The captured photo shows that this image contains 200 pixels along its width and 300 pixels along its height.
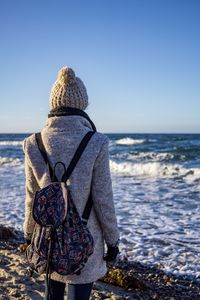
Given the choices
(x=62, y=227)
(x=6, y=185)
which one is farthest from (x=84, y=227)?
(x=6, y=185)

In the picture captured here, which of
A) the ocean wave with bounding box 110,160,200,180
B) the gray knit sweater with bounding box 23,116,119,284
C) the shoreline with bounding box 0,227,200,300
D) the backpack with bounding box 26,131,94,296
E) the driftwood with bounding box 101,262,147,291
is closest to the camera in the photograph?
the backpack with bounding box 26,131,94,296

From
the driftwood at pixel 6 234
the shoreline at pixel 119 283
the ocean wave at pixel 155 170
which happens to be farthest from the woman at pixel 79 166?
the ocean wave at pixel 155 170

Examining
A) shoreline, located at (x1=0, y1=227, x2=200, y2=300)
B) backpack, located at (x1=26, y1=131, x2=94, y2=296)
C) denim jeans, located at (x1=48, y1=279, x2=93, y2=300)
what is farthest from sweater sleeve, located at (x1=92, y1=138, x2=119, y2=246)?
shoreline, located at (x1=0, y1=227, x2=200, y2=300)

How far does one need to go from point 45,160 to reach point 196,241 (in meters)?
5.15

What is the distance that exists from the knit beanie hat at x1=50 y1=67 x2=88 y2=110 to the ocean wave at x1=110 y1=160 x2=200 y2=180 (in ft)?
48.7

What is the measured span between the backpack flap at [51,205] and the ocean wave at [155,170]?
1505 cm

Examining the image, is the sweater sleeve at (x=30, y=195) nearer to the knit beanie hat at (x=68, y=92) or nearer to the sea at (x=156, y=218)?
the knit beanie hat at (x=68, y=92)

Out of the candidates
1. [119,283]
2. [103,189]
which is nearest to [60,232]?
[103,189]

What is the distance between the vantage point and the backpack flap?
2.12 metres

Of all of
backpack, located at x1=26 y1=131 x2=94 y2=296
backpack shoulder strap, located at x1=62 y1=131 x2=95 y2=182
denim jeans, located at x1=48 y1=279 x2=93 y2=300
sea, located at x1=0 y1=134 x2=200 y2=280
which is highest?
backpack shoulder strap, located at x1=62 y1=131 x2=95 y2=182

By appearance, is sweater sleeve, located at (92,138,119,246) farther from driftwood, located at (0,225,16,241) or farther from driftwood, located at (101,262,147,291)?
driftwood, located at (0,225,16,241)

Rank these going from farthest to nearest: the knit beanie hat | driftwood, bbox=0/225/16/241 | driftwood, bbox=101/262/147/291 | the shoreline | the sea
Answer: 1. driftwood, bbox=0/225/16/241
2. the sea
3. driftwood, bbox=101/262/147/291
4. the shoreline
5. the knit beanie hat

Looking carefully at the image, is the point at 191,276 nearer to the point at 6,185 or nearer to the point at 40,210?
the point at 40,210

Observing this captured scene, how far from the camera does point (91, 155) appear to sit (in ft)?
7.18
